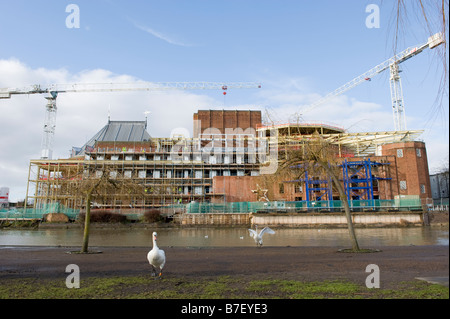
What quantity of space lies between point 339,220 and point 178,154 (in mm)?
43670

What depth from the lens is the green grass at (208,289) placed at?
6426 mm

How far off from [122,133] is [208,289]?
87.6 meters

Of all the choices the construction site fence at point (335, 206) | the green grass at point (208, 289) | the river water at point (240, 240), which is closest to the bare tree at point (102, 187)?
the river water at point (240, 240)

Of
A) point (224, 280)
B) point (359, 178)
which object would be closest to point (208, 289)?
point (224, 280)

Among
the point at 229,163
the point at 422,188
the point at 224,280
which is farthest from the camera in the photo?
the point at 229,163

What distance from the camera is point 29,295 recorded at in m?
6.69

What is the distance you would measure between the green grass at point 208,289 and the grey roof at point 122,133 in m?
81.0

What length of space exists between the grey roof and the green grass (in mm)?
80974

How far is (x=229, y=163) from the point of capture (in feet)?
245

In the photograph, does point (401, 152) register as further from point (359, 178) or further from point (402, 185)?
point (359, 178)

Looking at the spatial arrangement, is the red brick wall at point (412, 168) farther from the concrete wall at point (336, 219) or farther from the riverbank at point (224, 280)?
the riverbank at point (224, 280)

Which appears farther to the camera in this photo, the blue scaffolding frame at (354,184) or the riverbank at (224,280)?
the blue scaffolding frame at (354,184)

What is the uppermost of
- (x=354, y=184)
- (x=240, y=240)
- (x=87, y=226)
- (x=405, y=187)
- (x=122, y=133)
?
(x=122, y=133)
